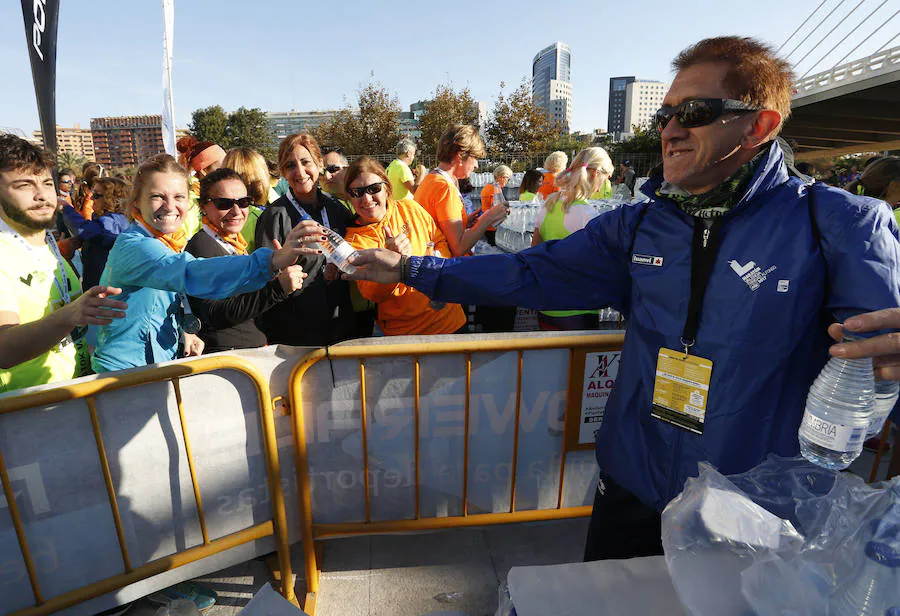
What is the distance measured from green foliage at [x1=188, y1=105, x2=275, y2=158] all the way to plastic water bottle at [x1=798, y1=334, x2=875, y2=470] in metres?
64.4

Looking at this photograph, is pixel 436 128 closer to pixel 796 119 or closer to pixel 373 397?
pixel 796 119

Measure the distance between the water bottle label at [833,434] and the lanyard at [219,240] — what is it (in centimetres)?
276

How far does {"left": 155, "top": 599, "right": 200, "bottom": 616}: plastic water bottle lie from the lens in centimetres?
254

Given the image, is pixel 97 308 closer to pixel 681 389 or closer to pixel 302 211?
pixel 302 211

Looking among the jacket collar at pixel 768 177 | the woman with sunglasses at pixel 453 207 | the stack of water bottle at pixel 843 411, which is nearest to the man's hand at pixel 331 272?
the woman with sunglasses at pixel 453 207

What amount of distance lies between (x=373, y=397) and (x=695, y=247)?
67.6 inches

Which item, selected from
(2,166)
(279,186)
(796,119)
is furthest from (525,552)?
(796,119)

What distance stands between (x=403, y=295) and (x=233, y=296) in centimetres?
96

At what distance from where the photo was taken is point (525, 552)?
3135mm

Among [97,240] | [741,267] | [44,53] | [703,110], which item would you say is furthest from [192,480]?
[44,53]

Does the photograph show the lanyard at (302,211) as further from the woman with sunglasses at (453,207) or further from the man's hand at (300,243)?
the man's hand at (300,243)

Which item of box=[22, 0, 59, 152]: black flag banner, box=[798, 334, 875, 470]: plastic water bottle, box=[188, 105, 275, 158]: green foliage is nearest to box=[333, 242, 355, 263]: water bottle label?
box=[798, 334, 875, 470]: plastic water bottle

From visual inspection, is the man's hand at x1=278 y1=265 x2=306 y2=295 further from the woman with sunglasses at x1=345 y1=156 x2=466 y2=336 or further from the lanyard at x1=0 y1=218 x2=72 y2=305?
the lanyard at x1=0 y1=218 x2=72 y2=305

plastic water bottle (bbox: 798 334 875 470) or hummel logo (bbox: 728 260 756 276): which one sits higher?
hummel logo (bbox: 728 260 756 276)
